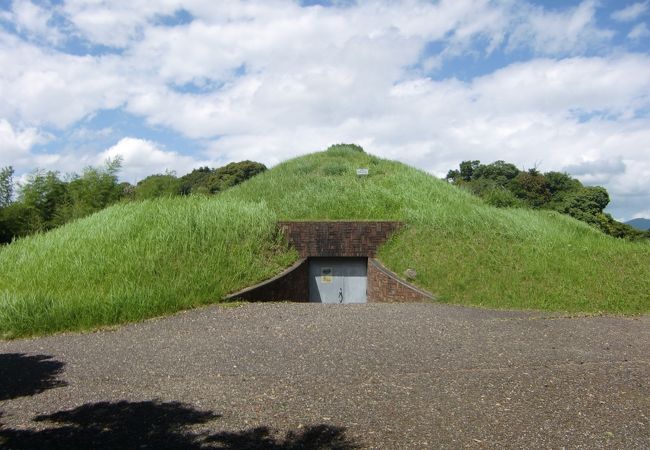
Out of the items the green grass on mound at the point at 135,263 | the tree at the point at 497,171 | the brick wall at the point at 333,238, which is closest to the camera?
the green grass on mound at the point at 135,263

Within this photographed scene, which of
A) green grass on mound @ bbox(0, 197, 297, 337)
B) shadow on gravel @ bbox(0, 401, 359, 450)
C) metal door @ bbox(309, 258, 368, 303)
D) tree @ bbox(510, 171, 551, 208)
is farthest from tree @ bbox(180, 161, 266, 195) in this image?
shadow on gravel @ bbox(0, 401, 359, 450)

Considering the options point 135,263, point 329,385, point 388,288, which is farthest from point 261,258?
point 329,385

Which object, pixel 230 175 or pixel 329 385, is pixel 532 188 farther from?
pixel 329 385

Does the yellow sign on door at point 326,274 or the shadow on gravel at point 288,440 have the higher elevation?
the yellow sign on door at point 326,274

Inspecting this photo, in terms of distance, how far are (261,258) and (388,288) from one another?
92.9 inches

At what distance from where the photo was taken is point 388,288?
10117 mm

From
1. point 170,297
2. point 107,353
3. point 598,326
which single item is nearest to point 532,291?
point 598,326

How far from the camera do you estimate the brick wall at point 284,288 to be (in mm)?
9000

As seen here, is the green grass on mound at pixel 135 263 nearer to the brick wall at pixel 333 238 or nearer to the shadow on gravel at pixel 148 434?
the brick wall at pixel 333 238

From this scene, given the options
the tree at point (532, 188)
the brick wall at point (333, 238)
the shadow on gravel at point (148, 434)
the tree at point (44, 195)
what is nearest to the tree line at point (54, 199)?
the tree at point (44, 195)

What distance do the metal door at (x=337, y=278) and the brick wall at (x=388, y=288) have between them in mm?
334

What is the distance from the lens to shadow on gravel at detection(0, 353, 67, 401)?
457 centimetres

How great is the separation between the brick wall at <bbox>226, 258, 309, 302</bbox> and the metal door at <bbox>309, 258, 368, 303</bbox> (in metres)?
0.21

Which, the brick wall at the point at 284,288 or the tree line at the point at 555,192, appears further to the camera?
the tree line at the point at 555,192
